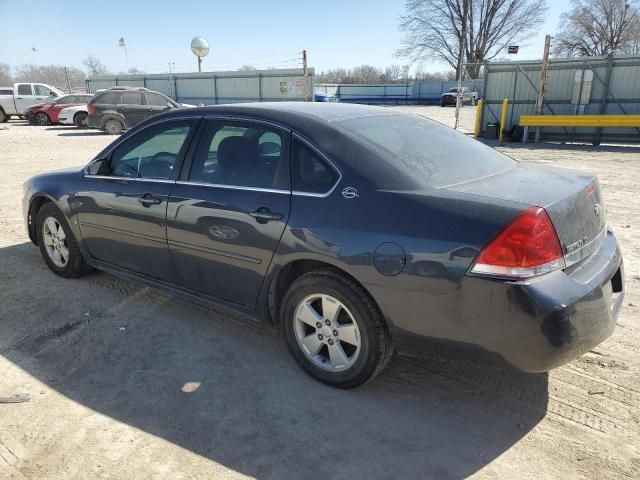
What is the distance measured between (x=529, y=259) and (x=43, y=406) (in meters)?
2.72

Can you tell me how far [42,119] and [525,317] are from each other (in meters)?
25.9

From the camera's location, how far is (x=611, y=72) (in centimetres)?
1662

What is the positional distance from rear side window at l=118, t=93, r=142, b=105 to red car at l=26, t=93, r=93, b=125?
5.22 meters

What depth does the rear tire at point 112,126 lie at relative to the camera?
18891 millimetres

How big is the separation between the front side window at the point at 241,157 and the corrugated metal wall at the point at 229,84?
21.6 meters

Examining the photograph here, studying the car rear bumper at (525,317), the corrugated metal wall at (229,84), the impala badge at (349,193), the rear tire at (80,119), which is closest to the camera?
the car rear bumper at (525,317)

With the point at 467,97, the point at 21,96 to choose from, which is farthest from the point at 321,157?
the point at 467,97

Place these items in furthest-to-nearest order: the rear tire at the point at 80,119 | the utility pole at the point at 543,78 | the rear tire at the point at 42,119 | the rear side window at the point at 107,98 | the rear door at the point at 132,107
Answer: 1. the rear tire at the point at 42,119
2. the rear tire at the point at 80,119
3. the rear door at the point at 132,107
4. the rear side window at the point at 107,98
5. the utility pole at the point at 543,78

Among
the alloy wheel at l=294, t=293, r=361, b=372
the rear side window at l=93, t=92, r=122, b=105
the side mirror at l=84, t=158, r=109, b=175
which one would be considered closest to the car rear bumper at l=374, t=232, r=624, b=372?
the alloy wheel at l=294, t=293, r=361, b=372

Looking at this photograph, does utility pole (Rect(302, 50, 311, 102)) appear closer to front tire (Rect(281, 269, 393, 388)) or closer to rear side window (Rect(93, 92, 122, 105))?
rear side window (Rect(93, 92, 122, 105))

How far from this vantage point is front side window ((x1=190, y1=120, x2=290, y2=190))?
2.99 meters

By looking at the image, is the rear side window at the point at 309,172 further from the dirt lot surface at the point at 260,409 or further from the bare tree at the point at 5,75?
the bare tree at the point at 5,75

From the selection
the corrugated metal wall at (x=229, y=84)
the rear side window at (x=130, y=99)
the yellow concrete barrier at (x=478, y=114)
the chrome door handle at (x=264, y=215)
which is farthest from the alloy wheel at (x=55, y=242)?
the corrugated metal wall at (x=229, y=84)

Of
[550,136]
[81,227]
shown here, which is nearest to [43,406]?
[81,227]
